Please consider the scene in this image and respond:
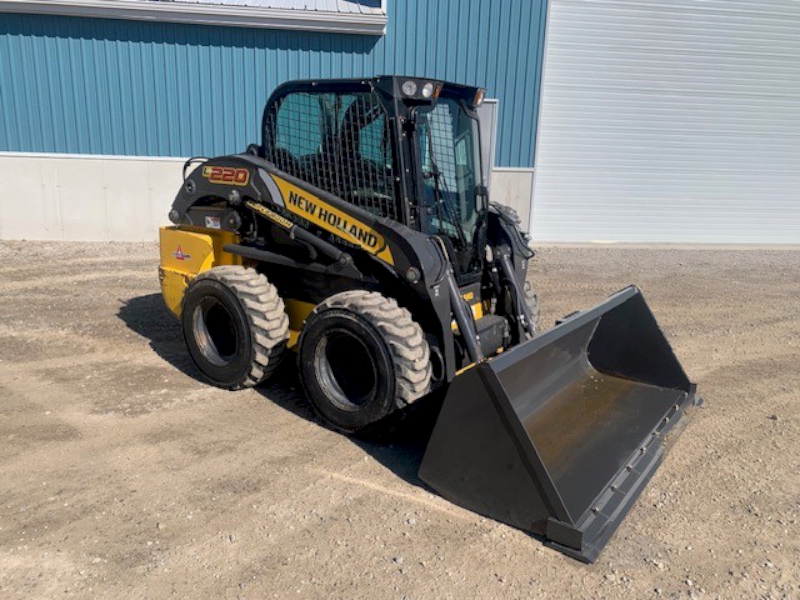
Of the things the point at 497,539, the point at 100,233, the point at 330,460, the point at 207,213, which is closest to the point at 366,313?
the point at 330,460

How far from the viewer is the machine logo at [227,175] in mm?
5125

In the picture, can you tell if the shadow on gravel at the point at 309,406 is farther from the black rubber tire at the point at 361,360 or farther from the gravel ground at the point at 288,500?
the black rubber tire at the point at 361,360

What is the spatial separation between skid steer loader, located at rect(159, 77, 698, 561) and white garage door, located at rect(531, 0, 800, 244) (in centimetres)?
769

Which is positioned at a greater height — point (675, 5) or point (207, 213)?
point (675, 5)

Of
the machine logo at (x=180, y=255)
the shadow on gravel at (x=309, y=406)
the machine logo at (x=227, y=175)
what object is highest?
the machine logo at (x=227, y=175)

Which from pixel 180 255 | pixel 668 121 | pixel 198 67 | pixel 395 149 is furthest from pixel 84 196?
pixel 668 121

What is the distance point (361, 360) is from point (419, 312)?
19.3 inches

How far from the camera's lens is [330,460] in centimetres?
420

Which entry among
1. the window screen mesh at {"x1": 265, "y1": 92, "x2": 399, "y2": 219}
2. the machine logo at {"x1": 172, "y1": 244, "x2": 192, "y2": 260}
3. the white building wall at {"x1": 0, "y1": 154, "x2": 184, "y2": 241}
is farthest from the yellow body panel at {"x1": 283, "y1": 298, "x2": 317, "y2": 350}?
the white building wall at {"x1": 0, "y1": 154, "x2": 184, "y2": 241}

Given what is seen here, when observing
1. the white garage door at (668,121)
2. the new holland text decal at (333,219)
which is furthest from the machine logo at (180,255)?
the white garage door at (668,121)

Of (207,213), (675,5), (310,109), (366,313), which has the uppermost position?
(675,5)

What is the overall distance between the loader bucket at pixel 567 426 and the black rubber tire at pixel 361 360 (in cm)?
52

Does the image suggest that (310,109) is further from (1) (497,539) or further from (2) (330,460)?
(1) (497,539)

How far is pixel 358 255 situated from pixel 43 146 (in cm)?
886
